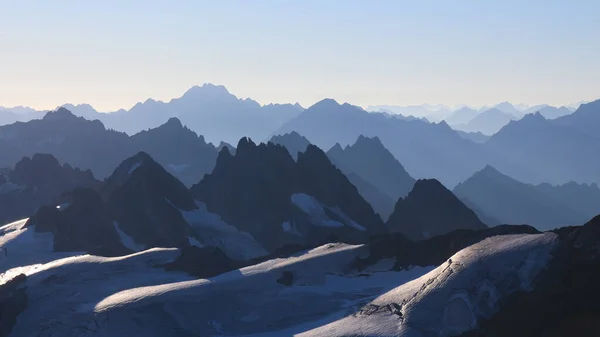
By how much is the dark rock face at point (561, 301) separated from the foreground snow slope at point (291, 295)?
131cm

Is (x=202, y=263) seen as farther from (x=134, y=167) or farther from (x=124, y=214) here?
(x=134, y=167)

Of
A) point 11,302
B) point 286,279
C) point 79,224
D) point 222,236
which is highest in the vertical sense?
point 79,224

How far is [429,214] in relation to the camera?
182 m

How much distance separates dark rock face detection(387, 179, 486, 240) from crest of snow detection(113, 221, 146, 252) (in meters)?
72.4

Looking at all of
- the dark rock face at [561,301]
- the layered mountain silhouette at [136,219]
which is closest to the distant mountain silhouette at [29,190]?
the layered mountain silhouette at [136,219]

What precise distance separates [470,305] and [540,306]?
607cm

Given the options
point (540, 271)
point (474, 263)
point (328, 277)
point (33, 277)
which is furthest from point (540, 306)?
point (33, 277)

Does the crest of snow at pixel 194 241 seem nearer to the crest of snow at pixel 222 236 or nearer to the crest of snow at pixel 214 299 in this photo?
the crest of snow at pixel 222 236

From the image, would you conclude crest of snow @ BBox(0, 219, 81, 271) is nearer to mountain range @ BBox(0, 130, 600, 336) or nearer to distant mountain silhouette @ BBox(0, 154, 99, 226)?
mountain range @ BBox(0, 130, 600, 336)

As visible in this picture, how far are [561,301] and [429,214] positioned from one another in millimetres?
130375

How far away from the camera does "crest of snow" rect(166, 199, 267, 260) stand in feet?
547

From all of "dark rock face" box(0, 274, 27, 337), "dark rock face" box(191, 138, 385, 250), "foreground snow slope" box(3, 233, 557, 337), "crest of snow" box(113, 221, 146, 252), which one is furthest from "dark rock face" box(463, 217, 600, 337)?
"dark rock face" box(191, 138, 385, 250)

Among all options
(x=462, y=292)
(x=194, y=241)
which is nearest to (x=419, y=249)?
(x=462, y=292)

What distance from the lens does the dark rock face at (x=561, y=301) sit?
49.5 m
